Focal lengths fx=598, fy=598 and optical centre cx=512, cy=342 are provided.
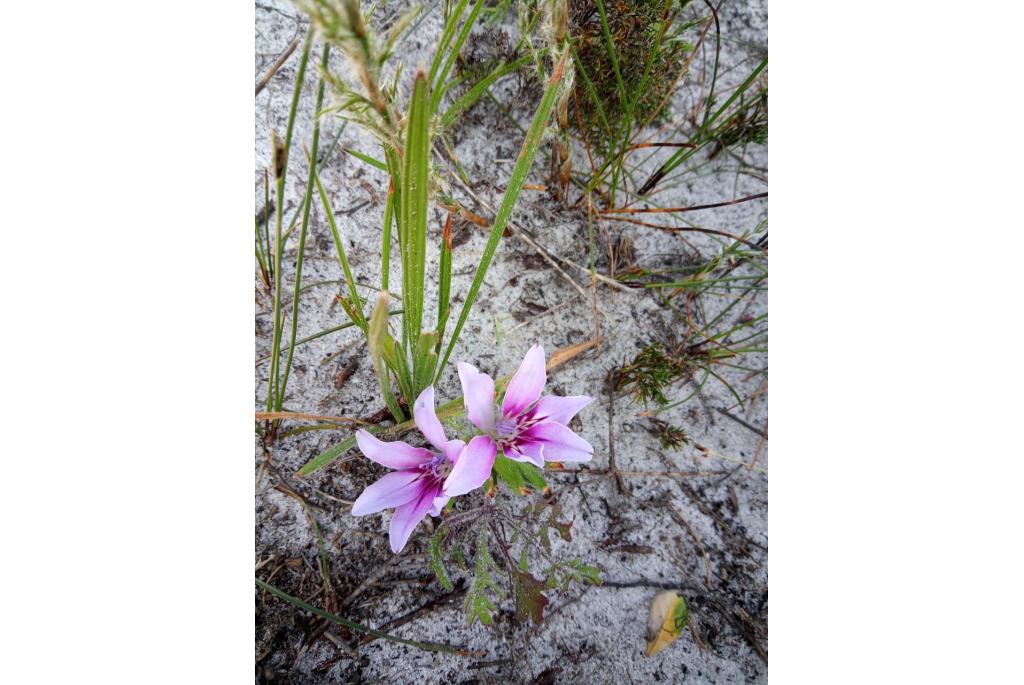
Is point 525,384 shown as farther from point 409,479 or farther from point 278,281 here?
point 278,281

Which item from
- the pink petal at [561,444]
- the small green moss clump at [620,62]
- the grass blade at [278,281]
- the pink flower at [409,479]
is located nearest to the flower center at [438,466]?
the pink flower at [409,479]

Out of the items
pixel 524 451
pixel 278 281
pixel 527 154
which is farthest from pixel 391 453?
pixel 527 154

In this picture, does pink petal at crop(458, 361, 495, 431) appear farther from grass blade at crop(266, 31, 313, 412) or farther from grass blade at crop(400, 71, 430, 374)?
grass blade at crop(266, 31, 313, 412)

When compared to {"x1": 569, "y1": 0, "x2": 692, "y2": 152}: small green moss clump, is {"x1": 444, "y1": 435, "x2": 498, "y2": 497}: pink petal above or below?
below

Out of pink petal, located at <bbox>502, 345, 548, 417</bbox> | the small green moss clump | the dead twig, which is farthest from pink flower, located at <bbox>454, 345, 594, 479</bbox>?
the dead twig

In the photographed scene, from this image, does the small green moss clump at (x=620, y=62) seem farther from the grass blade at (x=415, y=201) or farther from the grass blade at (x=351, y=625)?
the grass blade at (x=351, y=625)

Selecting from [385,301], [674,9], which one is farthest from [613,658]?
[674,9]
